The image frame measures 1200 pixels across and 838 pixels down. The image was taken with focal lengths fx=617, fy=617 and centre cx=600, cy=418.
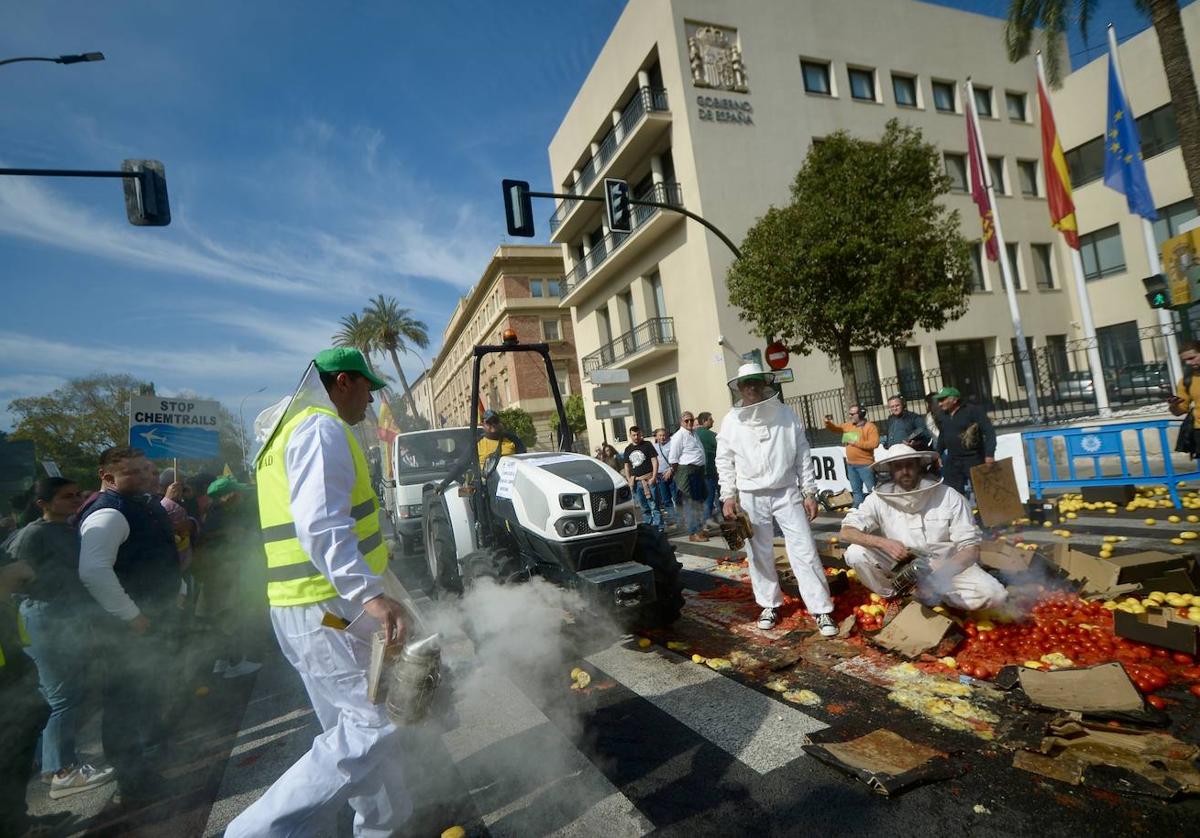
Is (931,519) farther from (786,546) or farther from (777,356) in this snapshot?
(777,356)

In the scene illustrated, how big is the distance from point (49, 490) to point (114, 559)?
0.54 metres

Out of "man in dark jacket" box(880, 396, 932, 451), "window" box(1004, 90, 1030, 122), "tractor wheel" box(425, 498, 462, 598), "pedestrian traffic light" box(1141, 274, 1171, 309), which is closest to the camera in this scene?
"tractor wheel" box(425, 498, 462, 598)

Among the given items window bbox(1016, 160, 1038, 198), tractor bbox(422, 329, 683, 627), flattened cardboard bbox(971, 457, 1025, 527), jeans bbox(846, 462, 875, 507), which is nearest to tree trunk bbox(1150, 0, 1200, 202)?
jeans bbox(846, 462, 875, 507)

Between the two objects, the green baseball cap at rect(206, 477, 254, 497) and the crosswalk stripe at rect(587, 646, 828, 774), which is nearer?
the crosswalk stripe at rect(587, 646, 828, 774)

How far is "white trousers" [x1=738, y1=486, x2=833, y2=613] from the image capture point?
462 centimetres

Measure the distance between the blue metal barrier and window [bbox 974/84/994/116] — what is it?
23467 millimetres

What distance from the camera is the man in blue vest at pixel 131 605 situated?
11.7 ft

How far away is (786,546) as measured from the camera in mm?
4898

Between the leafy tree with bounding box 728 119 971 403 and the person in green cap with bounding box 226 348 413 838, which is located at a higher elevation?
the leafy tree with bounding box 728 119 971 403

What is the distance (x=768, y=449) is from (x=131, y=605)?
4.34 m

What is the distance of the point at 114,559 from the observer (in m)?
3.66

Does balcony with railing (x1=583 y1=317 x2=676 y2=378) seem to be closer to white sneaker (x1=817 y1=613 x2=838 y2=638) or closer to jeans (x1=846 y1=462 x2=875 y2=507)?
jeans (x1=846 y1=462 x2=875 y2=507)

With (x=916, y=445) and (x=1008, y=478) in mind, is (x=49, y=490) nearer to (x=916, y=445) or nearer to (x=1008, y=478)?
(x=916, y=445)

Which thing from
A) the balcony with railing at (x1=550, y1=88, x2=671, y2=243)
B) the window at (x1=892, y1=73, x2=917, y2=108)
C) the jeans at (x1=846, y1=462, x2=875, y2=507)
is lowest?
the jeans at (x1=846, y1=462, x2=875, y2=507)
